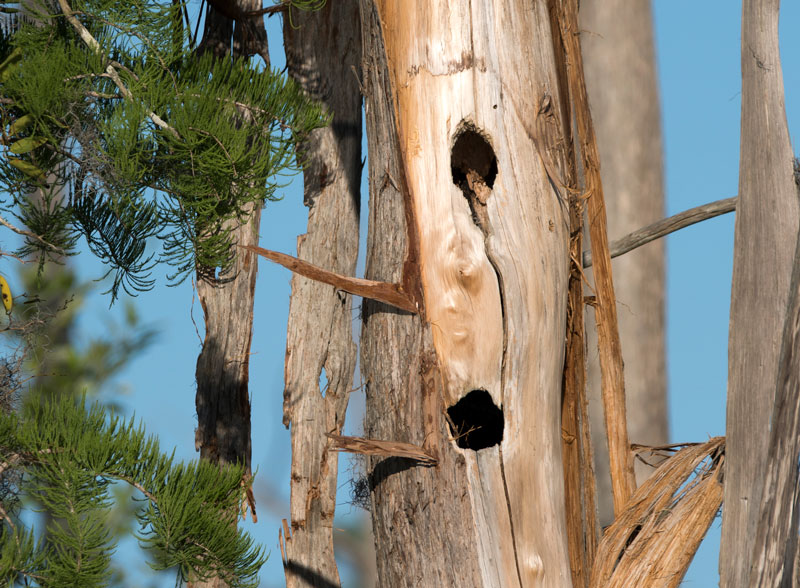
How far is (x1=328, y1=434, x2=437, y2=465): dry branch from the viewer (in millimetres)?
1940

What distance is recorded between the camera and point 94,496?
201 centimetres

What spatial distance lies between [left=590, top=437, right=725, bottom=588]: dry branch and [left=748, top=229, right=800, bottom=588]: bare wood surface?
174 millimetres

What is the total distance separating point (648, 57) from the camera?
4984mm

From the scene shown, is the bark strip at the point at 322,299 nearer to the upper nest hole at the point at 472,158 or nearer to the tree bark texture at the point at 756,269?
the upper nest hole at the point at 472,158

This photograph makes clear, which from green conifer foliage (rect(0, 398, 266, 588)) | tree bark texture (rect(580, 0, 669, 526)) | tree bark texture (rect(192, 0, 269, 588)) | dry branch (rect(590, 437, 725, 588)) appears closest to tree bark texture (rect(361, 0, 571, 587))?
dry branch (rect(590, 437, 725, 588))

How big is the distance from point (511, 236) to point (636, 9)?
3555 mm

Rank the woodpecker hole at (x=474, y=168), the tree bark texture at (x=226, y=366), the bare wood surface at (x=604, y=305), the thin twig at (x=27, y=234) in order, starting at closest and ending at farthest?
the woodpecker hole at (x=474, y=168) < the thin twig at (x=27, y=234) < the bare wood surface at (x=604, y=305) < the tree bark texture at (x=226, y=366)

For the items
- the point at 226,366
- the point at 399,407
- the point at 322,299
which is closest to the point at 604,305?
the point at 399,407

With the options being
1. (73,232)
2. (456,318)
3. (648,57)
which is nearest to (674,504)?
(456,318)

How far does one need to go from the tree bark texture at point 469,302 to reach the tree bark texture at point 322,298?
657 mm

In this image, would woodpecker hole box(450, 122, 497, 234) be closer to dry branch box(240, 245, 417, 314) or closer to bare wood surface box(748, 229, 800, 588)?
dry branch box(240, 245, 417, 314)

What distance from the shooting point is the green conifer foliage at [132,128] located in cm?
210

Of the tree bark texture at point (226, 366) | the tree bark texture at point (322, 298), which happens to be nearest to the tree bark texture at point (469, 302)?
the tree bark texture at point (322, 298)

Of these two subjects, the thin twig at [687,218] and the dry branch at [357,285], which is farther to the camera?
the thin twig at [687,218]
